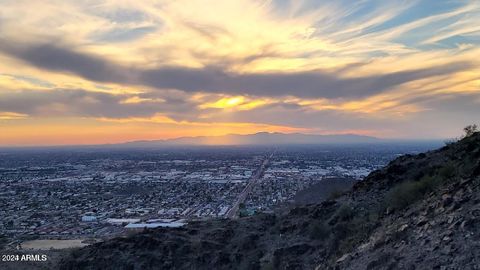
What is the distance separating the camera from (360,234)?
14398mm

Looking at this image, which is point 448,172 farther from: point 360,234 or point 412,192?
point 360,234

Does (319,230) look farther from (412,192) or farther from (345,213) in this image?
(412,192)

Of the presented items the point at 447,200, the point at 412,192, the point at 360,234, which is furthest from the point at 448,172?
the point at 447,200

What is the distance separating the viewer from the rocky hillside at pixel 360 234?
9.98 m

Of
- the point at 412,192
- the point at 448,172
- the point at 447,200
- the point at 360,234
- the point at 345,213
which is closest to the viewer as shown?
the point at 447,200

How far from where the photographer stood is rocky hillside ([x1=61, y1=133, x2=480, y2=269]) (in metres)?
9.98

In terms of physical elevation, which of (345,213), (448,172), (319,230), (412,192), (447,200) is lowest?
(319,230)

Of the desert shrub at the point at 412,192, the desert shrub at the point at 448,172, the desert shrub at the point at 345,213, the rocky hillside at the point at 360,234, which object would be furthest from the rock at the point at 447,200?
the desert shrub at the point at 345,213

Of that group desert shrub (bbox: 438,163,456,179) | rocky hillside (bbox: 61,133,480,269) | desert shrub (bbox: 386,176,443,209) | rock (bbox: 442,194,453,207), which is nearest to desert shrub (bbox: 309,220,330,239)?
rocky hillside (bbox: 61,133,480,269)

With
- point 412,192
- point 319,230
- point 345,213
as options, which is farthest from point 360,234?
point 319,230

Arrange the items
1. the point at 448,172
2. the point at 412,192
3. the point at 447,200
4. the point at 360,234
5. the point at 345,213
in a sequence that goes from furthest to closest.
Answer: the point at 345,213 < the point at 448,172 < the point at 412,192 < the point at 360,234 < the point at 447,200

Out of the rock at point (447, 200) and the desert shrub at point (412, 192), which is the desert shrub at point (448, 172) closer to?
the desert shrub at point (412, 192)

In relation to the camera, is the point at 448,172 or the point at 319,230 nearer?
the point at 448,172

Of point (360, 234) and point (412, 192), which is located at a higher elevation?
point (412, 192)
